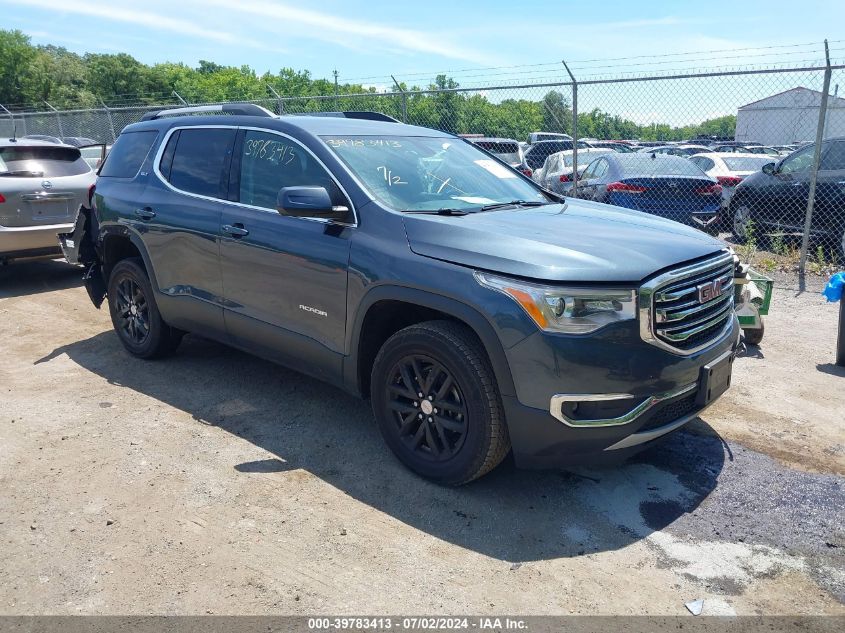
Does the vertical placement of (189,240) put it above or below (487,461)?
above

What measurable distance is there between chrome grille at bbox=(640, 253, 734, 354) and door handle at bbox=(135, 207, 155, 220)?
3.63m

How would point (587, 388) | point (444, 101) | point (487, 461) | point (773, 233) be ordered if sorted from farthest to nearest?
point (444, 101), point (773, 233), point (487, 461), point (587, 388)

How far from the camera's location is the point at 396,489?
3732 mm

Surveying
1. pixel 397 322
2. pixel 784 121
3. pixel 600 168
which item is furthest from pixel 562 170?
pixel 784 121

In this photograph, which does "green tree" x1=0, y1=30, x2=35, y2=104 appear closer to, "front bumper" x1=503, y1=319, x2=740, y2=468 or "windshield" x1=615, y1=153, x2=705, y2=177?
"windshield" x1=615, y1=153, x2=705, y2=177

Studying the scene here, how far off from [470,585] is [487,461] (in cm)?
66

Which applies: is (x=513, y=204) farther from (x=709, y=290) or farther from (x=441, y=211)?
(x=709, y=290)

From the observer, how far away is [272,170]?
447 centimetres

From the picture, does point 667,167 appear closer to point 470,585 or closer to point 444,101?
point 444,101

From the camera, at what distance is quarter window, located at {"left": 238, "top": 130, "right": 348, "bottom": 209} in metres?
4.18

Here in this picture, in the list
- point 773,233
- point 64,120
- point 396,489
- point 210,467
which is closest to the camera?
point 396,489

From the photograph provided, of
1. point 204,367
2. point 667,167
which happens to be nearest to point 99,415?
point 204,367

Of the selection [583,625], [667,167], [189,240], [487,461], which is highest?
[667,167]

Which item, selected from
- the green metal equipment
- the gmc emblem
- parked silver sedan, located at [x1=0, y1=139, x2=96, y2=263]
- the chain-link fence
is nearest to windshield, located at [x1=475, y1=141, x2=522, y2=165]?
the chain-link fence
